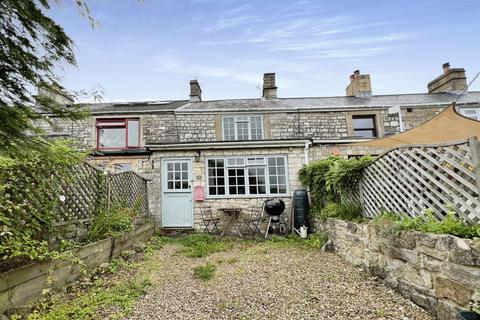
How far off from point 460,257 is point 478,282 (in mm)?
218

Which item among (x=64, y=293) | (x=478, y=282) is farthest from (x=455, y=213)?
(x=64, y=293)

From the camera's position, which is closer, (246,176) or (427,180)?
(427,180)

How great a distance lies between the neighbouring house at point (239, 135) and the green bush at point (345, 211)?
94.5 inches

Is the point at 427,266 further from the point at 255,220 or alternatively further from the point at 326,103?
the point at 326,103

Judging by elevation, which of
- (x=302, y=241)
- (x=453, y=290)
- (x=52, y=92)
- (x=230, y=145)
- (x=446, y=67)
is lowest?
(x=302, y=241)

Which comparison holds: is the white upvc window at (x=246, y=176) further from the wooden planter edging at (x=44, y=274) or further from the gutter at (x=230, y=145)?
the wooden planter edging at (x=44, y=274)

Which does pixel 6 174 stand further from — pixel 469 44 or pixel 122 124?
pixel 122 124

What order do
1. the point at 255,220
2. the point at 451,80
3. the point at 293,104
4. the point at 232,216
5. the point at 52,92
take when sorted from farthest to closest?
the point at 451,80 → the point at 293,104 → the point at 255,220 → the point at 232,216 → the point at 52,92

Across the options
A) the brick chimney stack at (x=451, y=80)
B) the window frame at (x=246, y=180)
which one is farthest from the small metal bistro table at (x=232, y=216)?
the brick chimney stack at (x=451, y=80)

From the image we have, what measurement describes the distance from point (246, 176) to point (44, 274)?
644 cm

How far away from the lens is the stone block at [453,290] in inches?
82.5

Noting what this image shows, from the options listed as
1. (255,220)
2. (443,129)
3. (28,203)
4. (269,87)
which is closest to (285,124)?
(269,87)

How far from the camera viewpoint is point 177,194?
8.73 m

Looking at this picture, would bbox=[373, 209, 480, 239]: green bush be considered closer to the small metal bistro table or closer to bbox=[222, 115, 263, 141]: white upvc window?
the small metal bistro table
